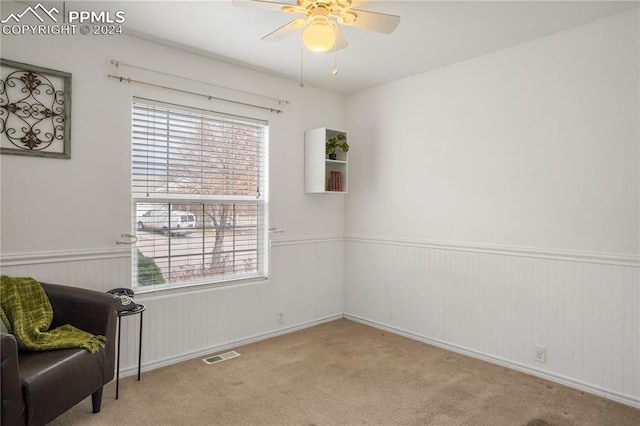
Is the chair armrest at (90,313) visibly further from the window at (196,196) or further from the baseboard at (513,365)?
the baseboard at (513,365)

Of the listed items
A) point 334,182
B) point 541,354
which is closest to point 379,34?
point 334,182

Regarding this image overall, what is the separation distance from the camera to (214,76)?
3.53 meters

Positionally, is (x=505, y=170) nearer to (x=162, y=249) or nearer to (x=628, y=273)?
(x=628, y=273)

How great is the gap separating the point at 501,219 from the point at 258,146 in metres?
2.23

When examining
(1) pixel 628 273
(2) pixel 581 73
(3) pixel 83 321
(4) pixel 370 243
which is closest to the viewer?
(3) pixel 83 321

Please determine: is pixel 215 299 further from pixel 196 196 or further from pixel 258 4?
pixel 258 4

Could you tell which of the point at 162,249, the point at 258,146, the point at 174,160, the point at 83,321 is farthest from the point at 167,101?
the point at 83,321

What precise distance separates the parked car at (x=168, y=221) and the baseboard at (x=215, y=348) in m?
1.00

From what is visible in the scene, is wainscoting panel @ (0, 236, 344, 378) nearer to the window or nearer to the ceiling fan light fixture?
the window

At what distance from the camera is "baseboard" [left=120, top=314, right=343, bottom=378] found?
3120 millimetres

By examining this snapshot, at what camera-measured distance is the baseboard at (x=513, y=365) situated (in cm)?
274

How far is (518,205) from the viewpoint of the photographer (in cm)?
322
